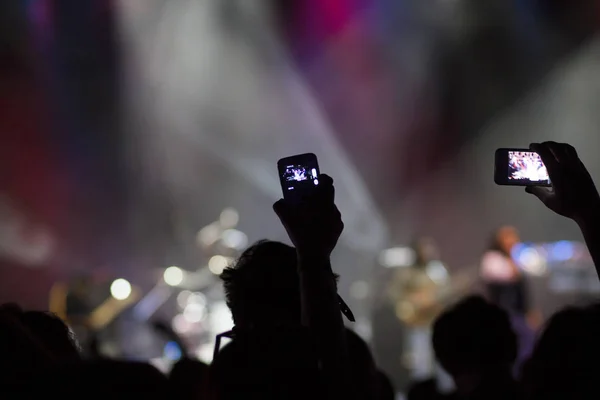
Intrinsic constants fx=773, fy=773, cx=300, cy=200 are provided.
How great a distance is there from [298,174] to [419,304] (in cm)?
662

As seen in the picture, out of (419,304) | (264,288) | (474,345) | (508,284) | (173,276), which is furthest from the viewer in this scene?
(173,276)

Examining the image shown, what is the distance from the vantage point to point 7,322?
1.21 metres

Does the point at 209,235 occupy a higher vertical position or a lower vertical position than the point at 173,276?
higher

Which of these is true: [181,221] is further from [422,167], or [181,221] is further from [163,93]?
[422,167]

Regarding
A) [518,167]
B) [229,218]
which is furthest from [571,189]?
[229,218]

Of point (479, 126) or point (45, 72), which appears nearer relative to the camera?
point (45, 72)

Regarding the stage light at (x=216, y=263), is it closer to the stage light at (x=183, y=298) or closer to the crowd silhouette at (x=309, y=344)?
the stage light at (x=183, y=298)

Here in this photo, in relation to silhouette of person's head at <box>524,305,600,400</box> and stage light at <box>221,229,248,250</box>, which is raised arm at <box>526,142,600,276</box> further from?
stage light at <box>221,229,248,250</box>

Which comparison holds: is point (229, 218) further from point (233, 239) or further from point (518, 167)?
point (518, 167)

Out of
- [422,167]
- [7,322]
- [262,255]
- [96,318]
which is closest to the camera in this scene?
[7,322]

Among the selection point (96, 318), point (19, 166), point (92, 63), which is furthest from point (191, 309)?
point (92, 63)

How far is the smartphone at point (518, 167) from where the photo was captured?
1.92 meters

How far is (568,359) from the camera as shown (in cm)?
121

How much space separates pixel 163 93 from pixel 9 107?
199cm
